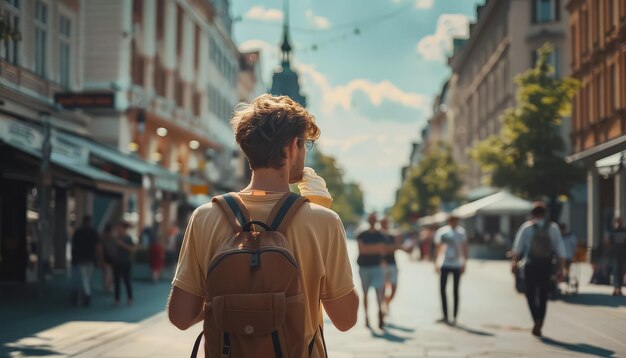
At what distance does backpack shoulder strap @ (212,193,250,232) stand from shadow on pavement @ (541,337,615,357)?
23.2ft

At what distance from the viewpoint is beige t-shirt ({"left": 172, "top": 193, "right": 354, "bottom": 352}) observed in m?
2.73

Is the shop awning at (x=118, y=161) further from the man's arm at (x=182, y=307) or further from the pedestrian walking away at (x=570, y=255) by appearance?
the man's arm at (x=182, y=307)

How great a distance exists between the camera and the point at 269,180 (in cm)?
282

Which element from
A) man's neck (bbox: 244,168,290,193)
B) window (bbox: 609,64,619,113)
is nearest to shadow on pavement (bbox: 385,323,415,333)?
man's neck (bbox: 244,168,290,193)

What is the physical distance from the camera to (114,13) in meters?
28.4

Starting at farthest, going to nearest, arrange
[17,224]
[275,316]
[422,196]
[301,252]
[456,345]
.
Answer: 1. [422,196]
2. [17,224]
3. [456,345]
4. [301,252]
5. [275,316]

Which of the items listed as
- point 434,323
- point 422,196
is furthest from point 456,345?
point 422,196

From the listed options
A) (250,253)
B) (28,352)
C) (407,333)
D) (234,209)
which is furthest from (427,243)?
(250,253)

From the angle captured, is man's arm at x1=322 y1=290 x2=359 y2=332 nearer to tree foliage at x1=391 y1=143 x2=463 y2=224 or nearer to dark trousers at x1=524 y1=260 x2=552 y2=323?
dark trousers at x1=524 y1=260 x2=552 y2=323

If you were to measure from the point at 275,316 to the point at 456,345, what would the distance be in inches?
302

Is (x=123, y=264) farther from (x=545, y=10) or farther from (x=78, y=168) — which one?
(x=545, y=10)

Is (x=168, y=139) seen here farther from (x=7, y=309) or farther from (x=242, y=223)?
(x=242, y=223)

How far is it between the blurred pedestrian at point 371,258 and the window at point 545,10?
3699 centimetres

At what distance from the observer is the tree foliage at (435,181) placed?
67.1 metres
